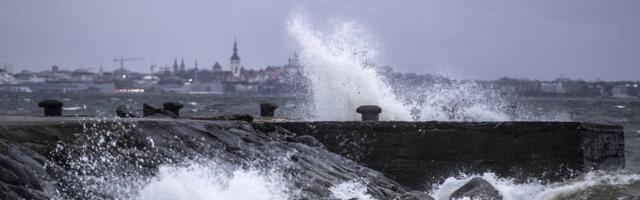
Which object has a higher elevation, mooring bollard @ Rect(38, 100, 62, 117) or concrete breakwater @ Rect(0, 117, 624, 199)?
mooring bollard @ Rect(38, 100, 62, 117)

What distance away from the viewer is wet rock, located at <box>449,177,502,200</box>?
999 centimetres

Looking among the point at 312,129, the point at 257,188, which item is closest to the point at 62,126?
the point at 257,188

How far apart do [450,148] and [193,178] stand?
4085mm

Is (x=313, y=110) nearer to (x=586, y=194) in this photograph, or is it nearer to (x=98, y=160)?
(x=586, y=194)

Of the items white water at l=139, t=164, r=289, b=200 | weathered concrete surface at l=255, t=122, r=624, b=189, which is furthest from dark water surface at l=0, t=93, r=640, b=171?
white water at l=139, t=164, r=289, b=200

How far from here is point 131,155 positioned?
Answer: 752cm

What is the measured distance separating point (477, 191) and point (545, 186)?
1.11 m

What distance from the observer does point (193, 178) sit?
7.68 m

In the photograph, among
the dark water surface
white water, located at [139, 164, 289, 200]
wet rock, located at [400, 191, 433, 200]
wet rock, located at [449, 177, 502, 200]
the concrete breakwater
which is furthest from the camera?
the dark water surface

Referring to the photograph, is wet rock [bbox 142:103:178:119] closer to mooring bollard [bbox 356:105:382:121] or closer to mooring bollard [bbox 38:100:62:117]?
mooring bollard [bbox 38:100:62:117]

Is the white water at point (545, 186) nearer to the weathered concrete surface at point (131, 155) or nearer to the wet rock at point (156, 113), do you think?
the weathered concrete surface at point (131, 155)

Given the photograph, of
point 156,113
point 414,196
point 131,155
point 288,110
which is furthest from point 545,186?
point 288,110

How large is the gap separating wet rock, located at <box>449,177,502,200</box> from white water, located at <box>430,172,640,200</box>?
0.29 meters

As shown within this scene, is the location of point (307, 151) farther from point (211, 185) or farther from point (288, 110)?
point (288, 110)
